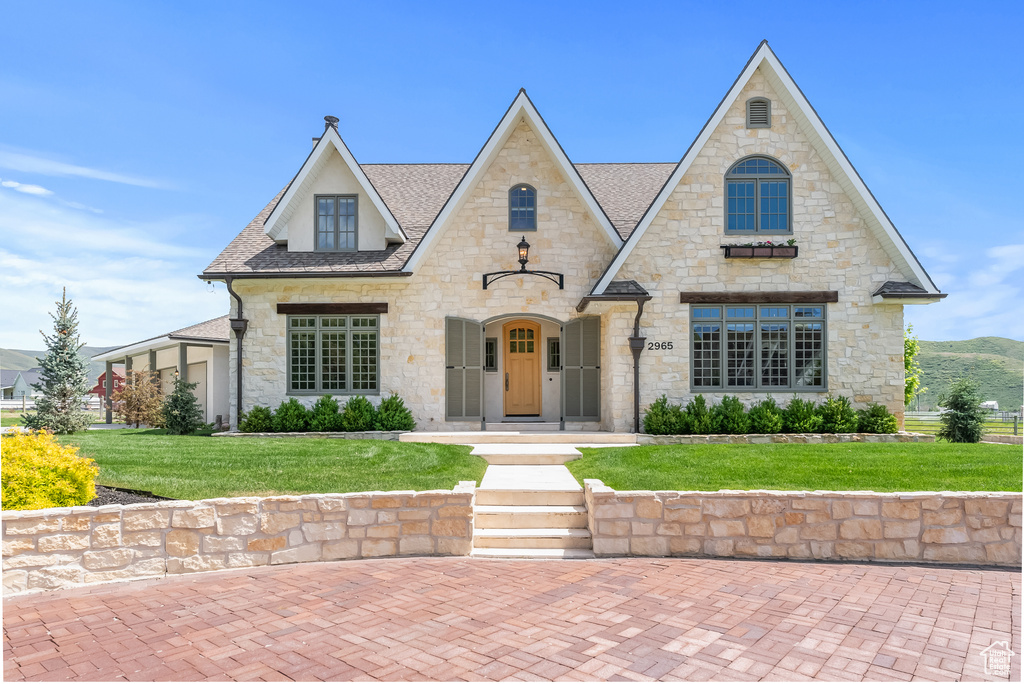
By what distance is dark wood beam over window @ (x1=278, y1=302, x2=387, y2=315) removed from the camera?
15242 mm

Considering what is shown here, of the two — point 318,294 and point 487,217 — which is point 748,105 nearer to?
point 487,217

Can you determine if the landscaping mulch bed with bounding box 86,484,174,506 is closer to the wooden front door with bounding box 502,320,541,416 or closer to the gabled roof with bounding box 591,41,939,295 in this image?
the gabled roof with bounding box 591,41,939,295

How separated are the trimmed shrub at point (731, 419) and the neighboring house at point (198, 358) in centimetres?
1334

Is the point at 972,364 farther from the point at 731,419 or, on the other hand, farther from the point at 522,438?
the point at 522,438

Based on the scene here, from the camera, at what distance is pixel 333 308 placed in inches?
601

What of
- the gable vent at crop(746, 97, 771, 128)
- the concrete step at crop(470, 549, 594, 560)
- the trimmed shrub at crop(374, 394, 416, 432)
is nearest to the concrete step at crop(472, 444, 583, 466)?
the trimmed shrub at crop(374, 394, 416, 432)

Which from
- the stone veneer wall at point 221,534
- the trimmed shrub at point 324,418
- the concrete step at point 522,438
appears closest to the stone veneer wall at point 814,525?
the stone veneer wall at point 221,534

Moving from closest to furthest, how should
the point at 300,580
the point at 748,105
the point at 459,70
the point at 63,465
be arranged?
the point at 300,580 < the point at 63,465 < the point at 459,70 < the point at 748,105

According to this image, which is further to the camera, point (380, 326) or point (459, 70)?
point (380, 326)

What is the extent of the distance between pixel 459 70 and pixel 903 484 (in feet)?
27.7

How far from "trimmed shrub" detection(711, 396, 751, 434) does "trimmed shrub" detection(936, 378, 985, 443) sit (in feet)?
17.5

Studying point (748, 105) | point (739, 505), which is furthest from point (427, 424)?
point (748, 105)

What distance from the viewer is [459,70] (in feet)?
30.5

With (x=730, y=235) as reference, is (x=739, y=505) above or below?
below
